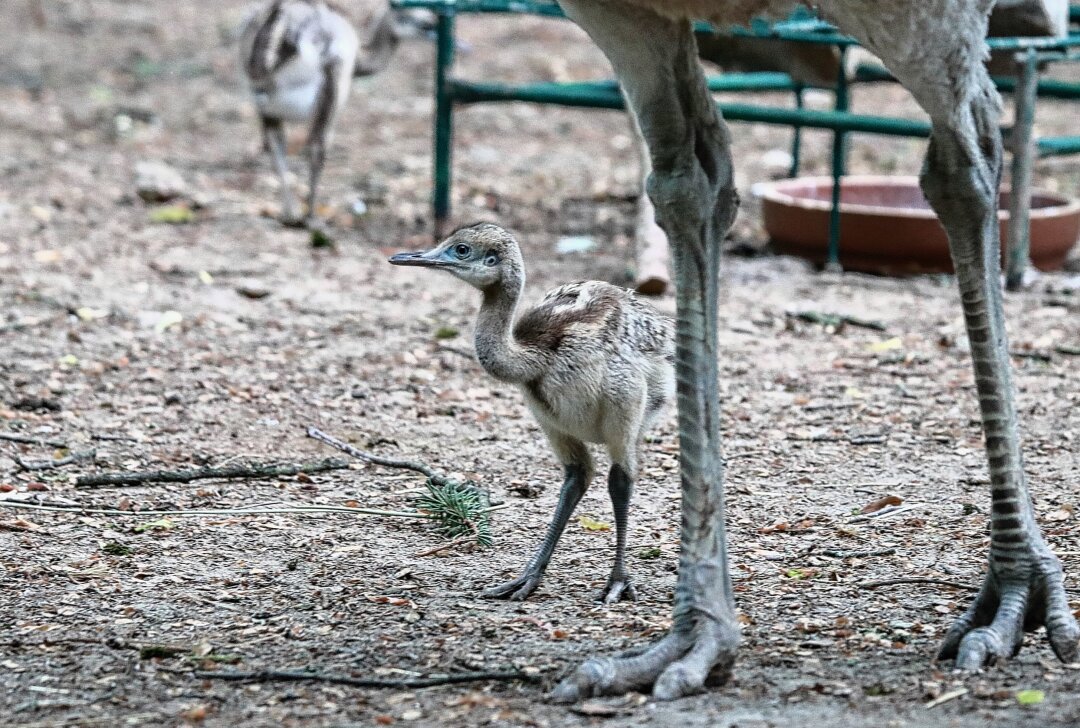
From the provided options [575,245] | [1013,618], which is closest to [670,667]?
[1013,618]

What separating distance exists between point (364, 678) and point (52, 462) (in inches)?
104

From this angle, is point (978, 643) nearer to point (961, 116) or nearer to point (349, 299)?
point (961, 116)

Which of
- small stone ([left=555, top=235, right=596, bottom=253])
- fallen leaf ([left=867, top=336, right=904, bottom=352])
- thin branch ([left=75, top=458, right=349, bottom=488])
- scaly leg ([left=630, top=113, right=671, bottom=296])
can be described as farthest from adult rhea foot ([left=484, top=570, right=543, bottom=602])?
small stone ([left=555, top=235, right=596, bottom=253])

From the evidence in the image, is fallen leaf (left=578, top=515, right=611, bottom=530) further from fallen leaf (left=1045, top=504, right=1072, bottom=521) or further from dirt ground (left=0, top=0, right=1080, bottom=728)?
fallen leaf (left=1045, top=504, right=1072, bottom=521)

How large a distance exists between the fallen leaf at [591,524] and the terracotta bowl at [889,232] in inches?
178

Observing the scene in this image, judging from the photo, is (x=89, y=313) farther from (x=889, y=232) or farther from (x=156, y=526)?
(x=889, y=232)

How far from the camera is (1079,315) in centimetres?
903

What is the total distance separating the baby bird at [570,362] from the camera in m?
5.34

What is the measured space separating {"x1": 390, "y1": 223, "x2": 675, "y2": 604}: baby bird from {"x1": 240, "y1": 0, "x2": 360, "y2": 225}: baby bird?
6085 millimetres

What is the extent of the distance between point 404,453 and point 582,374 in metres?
1.58

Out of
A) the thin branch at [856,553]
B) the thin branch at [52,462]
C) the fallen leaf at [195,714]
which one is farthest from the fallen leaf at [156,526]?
the thin branch at [856,553]

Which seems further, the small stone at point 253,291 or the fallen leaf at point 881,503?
the small stone at point 253,291

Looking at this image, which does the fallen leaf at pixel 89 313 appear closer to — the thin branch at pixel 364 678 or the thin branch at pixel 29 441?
the thin branch at pixel 29 441

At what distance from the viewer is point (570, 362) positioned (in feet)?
17.6
